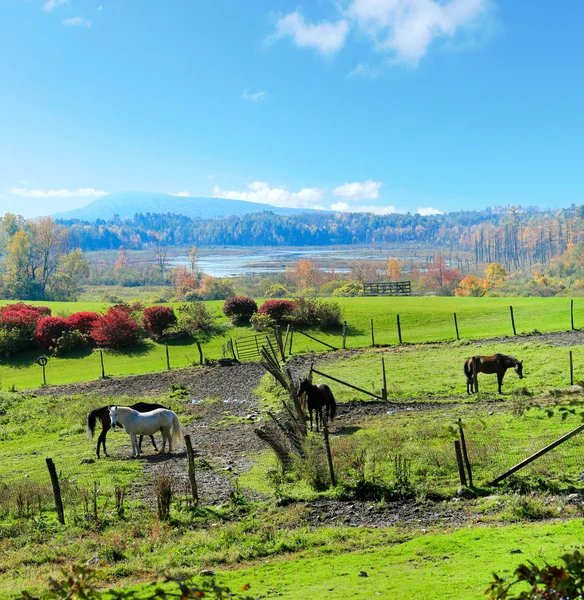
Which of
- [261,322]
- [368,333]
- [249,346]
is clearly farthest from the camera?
[261,322]

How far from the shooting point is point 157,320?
145ft

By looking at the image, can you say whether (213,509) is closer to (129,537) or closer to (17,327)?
(129,537)

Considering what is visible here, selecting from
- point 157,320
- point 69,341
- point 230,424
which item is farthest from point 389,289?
point 230,424

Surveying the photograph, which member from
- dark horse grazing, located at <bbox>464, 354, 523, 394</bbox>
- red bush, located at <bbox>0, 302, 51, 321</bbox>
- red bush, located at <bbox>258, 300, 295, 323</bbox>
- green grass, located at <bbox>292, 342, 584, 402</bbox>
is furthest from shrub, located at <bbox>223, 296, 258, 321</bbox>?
dark horse grazing, located at <bbox>464, 354, 523, 394</bbox>

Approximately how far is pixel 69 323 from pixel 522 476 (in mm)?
39822

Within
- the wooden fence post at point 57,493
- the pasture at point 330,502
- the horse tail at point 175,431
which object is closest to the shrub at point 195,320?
the pasture at point 330,502

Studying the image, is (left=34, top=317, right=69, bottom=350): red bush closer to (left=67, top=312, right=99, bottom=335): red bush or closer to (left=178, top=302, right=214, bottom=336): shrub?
(left=67, top=312, right=99, bottom=335): red bush

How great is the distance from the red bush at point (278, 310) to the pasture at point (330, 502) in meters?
21.8

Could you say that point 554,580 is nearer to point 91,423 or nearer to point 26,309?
point 91,423

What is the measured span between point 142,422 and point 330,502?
7161 mm

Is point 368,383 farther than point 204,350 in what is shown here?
No

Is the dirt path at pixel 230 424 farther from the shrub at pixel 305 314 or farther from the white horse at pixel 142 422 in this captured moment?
the shrub at pixel 305 314

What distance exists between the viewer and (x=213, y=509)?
435 inches

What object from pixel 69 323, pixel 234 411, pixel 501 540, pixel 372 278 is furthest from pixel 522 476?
pixel 372 278
